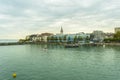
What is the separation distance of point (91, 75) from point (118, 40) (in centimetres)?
11569

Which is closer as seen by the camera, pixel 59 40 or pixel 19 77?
pixel 19 77

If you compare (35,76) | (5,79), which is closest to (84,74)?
(35,76)

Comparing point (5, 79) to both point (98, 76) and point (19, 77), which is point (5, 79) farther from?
point (98, 76)

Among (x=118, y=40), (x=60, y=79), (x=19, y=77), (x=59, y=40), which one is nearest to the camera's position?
(x=60, y=79)

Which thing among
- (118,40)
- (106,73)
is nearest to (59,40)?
(118,40)

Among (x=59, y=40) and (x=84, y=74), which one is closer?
(x=84, y=74)

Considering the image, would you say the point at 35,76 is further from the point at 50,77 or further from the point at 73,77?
the point at 73,77

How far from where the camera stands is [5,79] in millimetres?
27922

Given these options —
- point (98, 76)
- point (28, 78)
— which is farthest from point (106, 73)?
point (28, 78)

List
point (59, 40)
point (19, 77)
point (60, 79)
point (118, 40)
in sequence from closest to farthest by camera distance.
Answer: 1. point (60, 79)
2. point (19, 77)
3. point (118, 40)
4. point (59, 40)

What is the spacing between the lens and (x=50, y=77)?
1129 inches

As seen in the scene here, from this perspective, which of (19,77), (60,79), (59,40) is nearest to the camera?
(60,79)

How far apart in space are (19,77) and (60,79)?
7.12m

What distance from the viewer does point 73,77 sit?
28375 millimetres
